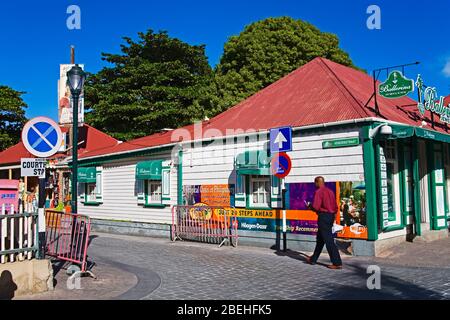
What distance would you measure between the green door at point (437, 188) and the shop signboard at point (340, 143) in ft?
13.6

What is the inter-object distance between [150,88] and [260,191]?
18.3 metres

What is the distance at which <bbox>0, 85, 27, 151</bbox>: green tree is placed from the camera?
3675 cm

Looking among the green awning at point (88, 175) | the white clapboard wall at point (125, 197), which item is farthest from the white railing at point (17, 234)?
the green awning at point (88, 175)

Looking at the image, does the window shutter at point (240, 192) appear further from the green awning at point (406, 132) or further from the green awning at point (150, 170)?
the green awning at point (406, 132)

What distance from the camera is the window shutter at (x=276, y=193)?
39.4 feet

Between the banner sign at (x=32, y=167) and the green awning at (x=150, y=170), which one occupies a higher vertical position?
the green awning at (x=150, y=170)

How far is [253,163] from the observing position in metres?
12.3

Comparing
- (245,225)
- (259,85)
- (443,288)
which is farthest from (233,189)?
(259,85)

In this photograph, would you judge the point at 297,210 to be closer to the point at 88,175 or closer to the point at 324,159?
the point at 324,159

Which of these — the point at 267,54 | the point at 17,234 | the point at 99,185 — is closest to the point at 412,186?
the point at 17,234

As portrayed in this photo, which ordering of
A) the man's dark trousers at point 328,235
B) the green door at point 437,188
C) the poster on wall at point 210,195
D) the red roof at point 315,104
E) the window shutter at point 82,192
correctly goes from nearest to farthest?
1. the man's dark trousers at point 328,235
2. the red roof at point 315,104
3. the green door at point 437,188
4. the poster on wall at point 210,195
5. the window shutter at point 82,192

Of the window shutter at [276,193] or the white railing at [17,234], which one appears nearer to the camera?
the white railing at [17,234]
